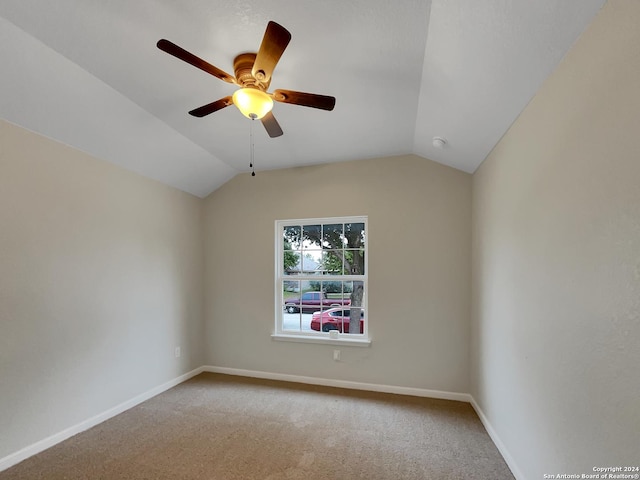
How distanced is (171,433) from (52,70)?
2.73 metres

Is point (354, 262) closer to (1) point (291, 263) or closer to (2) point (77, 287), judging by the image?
(1) point (291, 263)

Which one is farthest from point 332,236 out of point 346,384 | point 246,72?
point 246,72

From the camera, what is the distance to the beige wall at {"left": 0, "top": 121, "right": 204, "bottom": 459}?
205 centimetres

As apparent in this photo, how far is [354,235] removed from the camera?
11.4 feet

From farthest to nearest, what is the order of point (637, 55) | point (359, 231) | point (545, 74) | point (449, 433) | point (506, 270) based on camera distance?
1. point (359, 231)
2. point (449, 433)
3. point (506, 270)
4. point (545, 74)
5. point (637, 55)

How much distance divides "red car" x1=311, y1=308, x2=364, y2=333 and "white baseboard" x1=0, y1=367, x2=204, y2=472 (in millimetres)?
1719

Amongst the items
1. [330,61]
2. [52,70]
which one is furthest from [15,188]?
[330,61]

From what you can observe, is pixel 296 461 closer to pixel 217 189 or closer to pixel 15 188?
pixel 15 188

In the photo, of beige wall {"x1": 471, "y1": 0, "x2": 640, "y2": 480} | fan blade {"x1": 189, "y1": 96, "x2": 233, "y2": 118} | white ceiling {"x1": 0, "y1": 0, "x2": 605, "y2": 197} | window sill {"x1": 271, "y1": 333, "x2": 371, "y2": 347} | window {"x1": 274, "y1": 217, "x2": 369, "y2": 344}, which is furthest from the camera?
window {"x1": 274, "y1": 217, "x2": 369, "y2": 344}

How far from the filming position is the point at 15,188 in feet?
6.82

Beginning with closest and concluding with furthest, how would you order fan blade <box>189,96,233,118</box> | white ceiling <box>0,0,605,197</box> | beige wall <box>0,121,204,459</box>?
white ceiling <box>0,0,605,197</box> < fan blade <box>189,96,233,118</box> < beige wall <box>0,121,204,459</box>

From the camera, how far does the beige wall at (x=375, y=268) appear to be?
3.06 metres

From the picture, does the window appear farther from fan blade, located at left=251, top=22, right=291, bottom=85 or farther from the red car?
fan blade, located at left=251, top=22, right=291, bottom=85

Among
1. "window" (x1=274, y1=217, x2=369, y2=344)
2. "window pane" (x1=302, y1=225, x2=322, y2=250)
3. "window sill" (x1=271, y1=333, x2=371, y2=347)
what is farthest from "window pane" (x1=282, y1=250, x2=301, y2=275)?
"window sill" (x1=271, y1=333, x2=371, y2=347)
